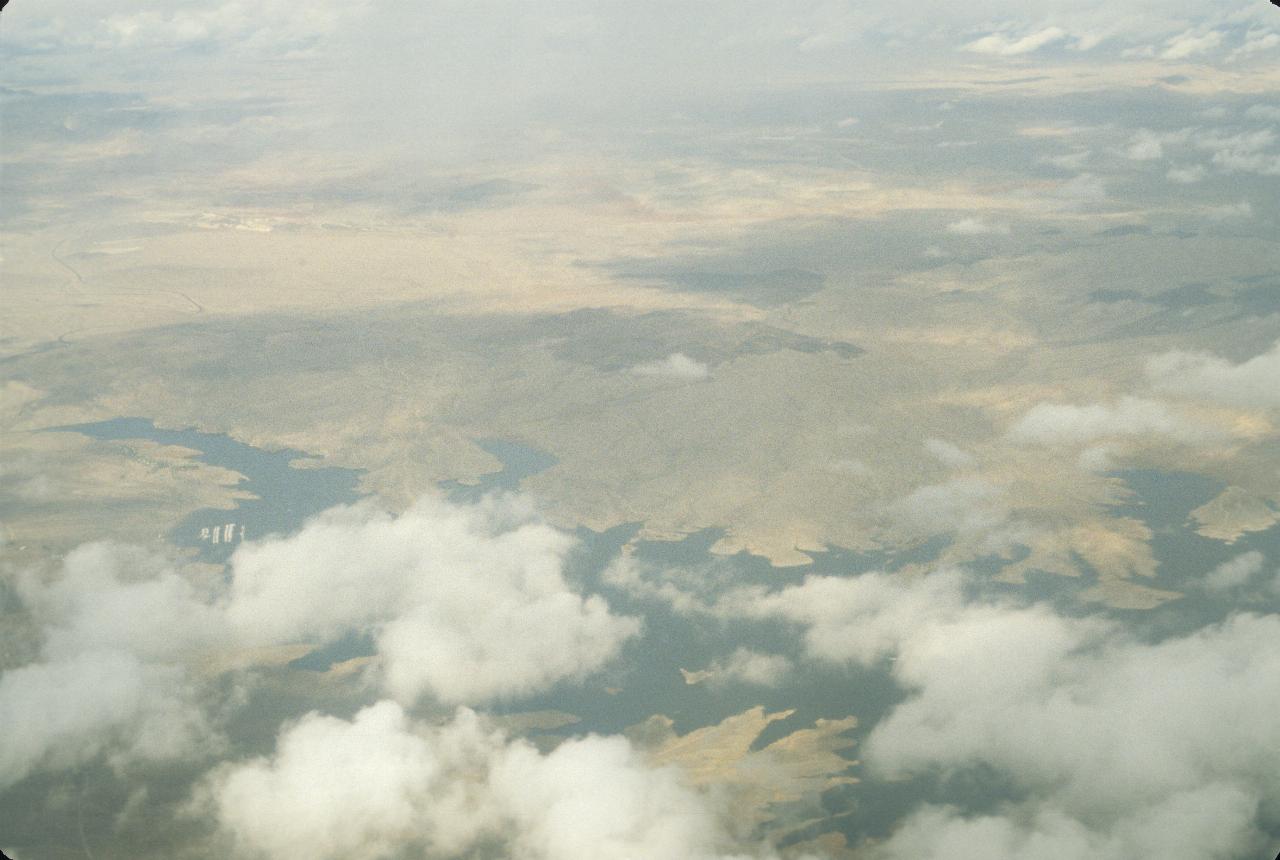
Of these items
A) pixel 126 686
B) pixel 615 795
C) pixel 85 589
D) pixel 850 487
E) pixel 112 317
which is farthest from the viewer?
pixel 112 317

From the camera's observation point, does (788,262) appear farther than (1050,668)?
Yes

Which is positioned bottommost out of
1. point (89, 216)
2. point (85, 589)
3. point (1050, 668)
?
point (1050, 668)

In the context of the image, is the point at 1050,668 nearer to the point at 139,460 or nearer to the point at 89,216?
the point at 139,460

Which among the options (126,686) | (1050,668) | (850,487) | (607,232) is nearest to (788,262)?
(607,232)

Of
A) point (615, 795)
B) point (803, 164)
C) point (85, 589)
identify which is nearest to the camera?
point (615, 795)

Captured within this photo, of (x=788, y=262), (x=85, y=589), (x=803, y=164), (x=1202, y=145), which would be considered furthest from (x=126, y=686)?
(x=1202, y=145)

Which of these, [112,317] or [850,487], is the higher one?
[112,317]

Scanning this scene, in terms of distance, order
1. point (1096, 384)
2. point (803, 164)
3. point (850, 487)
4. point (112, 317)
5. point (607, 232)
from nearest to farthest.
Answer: point (850, 487)
point (1096, 384)
point (112, 317)
point (607, 232)
point (803, 164)

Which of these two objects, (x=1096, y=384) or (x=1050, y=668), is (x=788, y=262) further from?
(x=1050, y=668)

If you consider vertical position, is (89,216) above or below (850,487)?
above
